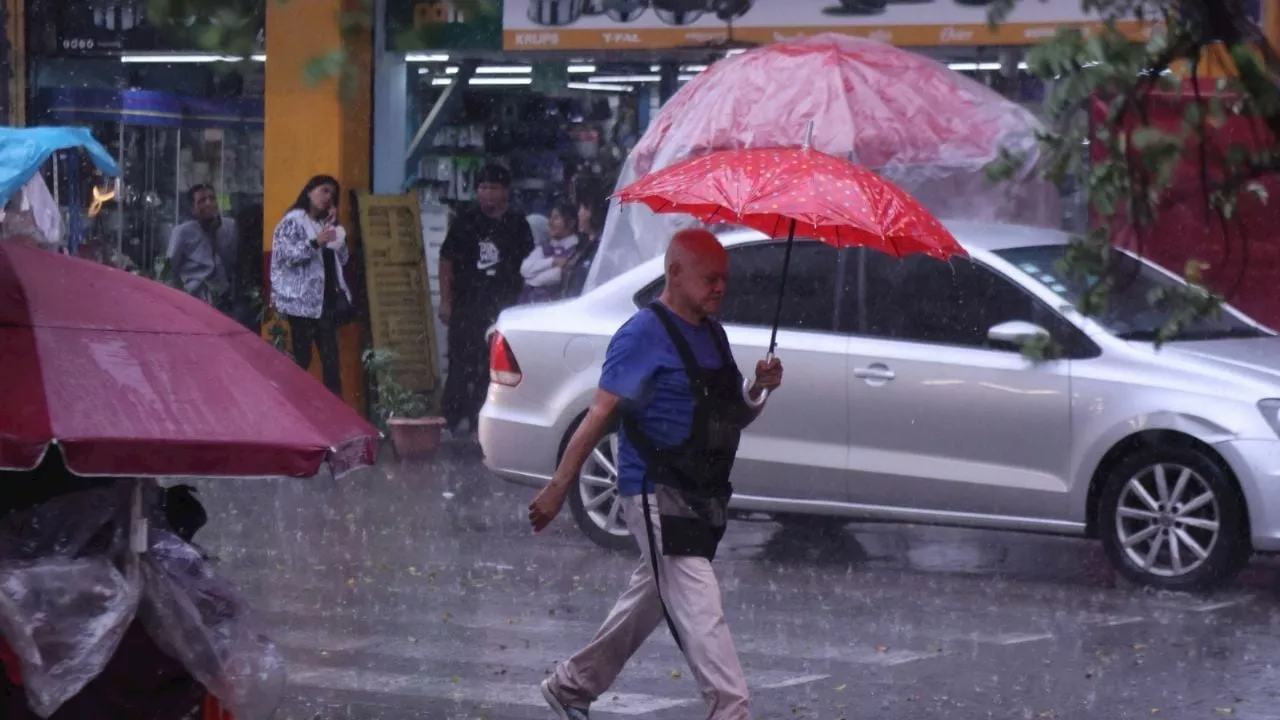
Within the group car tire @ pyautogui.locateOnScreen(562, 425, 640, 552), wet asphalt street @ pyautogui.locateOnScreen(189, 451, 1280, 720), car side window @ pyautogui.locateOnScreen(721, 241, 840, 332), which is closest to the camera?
wet asphalt street @ pyautogui.locateOnScreen(189, 451, 1280, 720)

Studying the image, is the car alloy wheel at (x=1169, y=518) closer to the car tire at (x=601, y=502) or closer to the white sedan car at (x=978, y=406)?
the white sedan car at (x=978, y=406)

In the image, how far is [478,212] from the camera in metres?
15.9

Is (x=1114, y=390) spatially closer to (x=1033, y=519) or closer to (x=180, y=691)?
(x=1033, y=519)

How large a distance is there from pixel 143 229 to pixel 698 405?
13.5 meters

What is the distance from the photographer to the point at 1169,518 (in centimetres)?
973

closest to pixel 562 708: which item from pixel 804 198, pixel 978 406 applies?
pixel 804 198

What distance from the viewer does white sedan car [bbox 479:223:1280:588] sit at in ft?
31.7

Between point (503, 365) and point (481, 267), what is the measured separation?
4.81 m

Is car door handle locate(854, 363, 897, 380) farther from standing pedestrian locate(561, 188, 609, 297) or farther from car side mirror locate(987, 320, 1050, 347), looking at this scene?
standing pedestrian locate(561, 188, 609, 297)

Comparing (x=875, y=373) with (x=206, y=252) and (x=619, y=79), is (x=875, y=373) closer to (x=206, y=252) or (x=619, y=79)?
(x=619, y=79)

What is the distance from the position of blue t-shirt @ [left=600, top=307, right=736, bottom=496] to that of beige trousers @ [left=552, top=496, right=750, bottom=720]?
191 millimetres

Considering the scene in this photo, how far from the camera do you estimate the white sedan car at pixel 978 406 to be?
966 centimetres

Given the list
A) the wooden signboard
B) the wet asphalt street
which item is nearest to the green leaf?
the wet asphalt street

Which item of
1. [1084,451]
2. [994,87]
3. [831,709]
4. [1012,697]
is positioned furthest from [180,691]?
[994,87]
